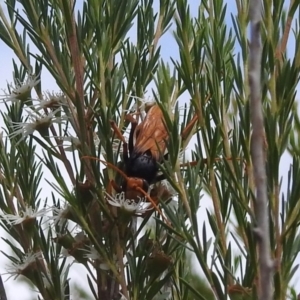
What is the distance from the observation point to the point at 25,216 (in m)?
1.88

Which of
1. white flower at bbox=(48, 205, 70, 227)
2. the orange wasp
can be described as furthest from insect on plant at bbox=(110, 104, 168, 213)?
white flower at bbox=(48, 205, 70, 227)

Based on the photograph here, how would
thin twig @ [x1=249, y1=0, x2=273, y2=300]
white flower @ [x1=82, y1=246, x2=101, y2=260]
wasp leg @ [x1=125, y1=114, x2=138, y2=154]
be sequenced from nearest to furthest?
thin twig @ [x1=249, y1=0, x2=273, y2=300] < white flower @ [x1=82, y1=246, x2=101, y2=260] < wasp leg @ [x1=125, y1=114, x2=138, y2=154]

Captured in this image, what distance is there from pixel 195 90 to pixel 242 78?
0.36 feet

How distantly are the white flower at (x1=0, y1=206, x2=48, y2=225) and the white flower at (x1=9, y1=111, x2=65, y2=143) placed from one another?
0.66 feet

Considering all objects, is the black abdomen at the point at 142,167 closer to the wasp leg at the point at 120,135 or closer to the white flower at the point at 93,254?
the wasp leg at the point at 120,135

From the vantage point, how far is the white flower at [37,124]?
6.39 ft

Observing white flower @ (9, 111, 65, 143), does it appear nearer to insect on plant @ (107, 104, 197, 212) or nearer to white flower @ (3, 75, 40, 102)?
white flower @ (3, 75, 40, 102)

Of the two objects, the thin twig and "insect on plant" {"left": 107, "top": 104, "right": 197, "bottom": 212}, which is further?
"insect on plant" {"left": 107, "top": 104, "right": 197, "bottom": 212}

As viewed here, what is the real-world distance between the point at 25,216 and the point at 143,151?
14.1 inches

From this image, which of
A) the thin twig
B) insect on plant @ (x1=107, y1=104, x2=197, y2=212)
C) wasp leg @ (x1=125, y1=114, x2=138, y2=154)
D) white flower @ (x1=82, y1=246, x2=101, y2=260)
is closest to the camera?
the thin twig

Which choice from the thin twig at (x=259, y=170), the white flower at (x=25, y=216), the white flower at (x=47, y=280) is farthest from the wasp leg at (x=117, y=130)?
the thin twig at (x=259, y=170)

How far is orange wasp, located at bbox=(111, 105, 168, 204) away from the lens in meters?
1.89

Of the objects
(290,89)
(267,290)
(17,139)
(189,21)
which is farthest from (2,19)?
(267,290)

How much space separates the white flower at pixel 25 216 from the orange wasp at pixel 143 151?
0.22 m
